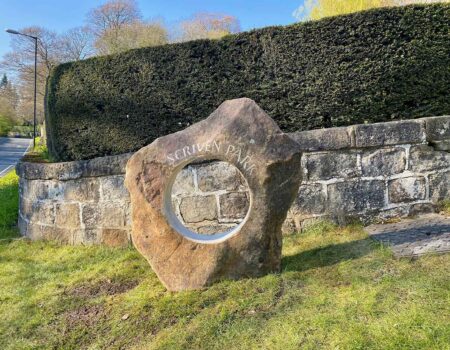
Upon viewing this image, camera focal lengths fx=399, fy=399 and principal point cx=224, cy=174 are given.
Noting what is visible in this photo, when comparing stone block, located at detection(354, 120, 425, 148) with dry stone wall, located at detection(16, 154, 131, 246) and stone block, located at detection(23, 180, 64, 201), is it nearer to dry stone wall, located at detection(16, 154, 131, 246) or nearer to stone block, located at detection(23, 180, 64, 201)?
dry stone wall, located at detection(16, 154, 131, 246)

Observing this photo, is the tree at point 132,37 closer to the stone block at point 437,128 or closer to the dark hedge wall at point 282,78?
the dark hedge wall at point 282,78

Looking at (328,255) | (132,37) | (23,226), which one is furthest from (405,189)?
(132,37)

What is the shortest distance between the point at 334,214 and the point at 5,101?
35881mm

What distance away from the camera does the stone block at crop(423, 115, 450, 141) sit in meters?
3.96

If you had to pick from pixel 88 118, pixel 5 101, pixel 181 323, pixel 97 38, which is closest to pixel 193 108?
pixel 88 118

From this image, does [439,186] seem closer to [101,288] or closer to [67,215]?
[101,288]

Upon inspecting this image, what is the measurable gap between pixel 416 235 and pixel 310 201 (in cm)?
102

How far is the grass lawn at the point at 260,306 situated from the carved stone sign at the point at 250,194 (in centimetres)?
14

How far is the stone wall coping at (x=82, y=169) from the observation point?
433 cm

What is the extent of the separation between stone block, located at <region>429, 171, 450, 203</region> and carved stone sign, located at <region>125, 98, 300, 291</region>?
74.9 inches

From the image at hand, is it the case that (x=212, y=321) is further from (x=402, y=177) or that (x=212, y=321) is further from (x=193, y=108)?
(x=193, y=108)

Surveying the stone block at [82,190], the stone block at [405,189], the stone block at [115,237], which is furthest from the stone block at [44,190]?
the stone block at [405,189]

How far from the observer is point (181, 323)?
2.51 m

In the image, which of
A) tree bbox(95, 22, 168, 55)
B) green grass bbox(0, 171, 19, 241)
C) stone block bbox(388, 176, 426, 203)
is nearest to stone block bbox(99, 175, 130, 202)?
green grass bbox(0, 171, 19, 241)
